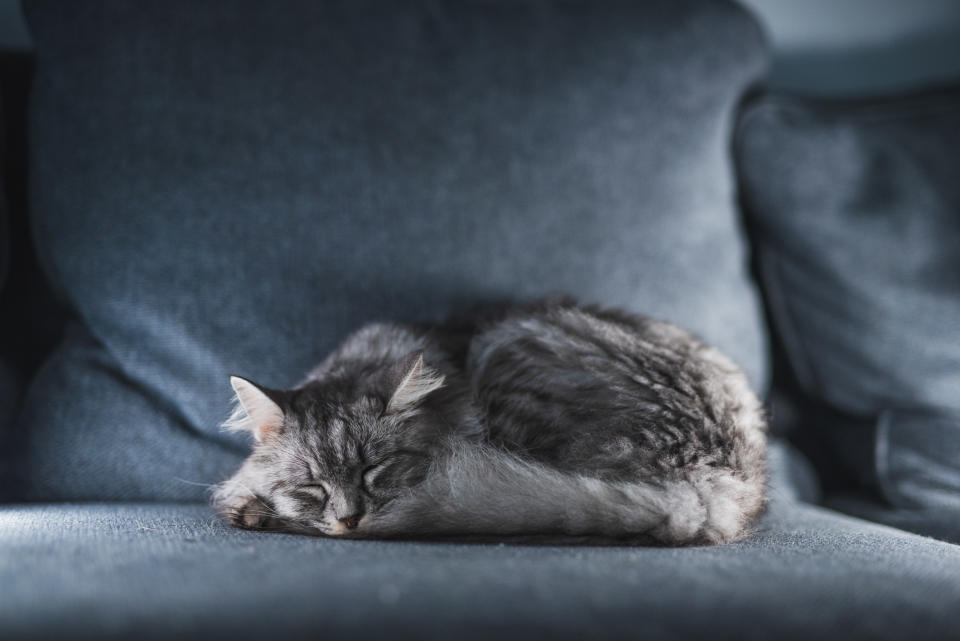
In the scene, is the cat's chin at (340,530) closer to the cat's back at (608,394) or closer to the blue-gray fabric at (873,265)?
the cat's back at (608,394)

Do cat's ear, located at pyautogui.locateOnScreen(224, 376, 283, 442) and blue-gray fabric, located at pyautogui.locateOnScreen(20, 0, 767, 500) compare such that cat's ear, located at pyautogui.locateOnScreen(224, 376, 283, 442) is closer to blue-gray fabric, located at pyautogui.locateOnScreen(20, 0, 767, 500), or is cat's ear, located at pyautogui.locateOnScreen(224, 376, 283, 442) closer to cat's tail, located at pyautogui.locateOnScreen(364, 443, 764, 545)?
blue-gray fabric, located at pyautogui.locateOnScreen(20, 0, 767, 500)

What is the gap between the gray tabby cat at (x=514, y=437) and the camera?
1160 mm

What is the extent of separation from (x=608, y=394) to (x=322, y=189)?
792 mm

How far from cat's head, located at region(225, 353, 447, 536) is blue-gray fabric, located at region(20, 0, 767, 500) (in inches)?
7.8

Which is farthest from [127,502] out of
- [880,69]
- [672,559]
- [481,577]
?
[880,69]

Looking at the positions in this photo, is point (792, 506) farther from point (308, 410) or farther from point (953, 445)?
point (308, 410)

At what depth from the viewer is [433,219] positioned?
166cm

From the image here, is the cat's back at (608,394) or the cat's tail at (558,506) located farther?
the cat's back at (608,394)

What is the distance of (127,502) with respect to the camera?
149 centimetres

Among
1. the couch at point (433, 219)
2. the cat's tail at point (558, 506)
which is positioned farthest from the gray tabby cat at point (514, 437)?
the couch at point (433, 219)

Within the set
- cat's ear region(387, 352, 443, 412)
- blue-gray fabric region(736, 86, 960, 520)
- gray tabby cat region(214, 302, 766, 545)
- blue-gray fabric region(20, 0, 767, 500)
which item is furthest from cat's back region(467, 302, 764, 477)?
blue-gray fabric region(736, 86, 960, 520)

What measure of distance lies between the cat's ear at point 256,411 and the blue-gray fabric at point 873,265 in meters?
1.29

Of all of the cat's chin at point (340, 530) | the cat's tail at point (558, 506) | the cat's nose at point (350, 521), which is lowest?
the cat's chin at point (340, 530)

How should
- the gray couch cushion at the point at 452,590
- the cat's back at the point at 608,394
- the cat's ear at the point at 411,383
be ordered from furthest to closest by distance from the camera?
1. the cat's ear at the point at 411,383
2. the cat's back at the point at 608,394
3. the gray couch cushion at the point at 452,590
